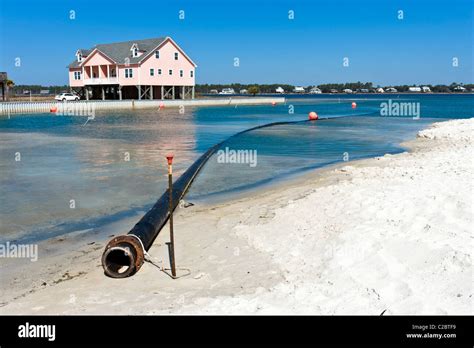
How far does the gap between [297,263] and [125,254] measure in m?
2.63

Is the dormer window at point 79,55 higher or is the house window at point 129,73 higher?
the dormer window at point 79,55

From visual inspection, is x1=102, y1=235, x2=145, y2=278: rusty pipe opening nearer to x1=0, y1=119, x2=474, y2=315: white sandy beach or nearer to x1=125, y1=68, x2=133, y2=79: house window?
x1=0, y1=119, x2=474, y2=315: white sandy beach

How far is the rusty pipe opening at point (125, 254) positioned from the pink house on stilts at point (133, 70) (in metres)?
62.9

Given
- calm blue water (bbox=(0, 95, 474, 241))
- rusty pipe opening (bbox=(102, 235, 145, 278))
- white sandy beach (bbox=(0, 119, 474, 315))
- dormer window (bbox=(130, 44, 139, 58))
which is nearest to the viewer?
white sandy beach (bbox=(0, 119, 474, 315))

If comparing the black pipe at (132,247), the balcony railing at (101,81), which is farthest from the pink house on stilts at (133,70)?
the black pipe at (132,247)

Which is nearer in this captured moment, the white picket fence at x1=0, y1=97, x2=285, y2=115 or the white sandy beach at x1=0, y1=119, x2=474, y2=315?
A: the white sandy beach at x1=0, y1=119, x2=474, y2=315

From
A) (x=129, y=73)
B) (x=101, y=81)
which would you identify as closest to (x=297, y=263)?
(x=129, y=73)

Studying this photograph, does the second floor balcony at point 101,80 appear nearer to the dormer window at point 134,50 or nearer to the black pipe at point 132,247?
the dormer window at point 134,50

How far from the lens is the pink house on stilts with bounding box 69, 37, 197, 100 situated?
68.4 metres

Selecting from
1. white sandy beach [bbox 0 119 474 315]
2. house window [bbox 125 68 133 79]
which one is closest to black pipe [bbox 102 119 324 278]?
white sandy beach [bbox 0 119 474 315]

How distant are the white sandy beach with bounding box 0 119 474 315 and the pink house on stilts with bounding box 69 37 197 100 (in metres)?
61.2

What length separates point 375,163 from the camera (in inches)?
670

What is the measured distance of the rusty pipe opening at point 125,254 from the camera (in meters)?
7.07
